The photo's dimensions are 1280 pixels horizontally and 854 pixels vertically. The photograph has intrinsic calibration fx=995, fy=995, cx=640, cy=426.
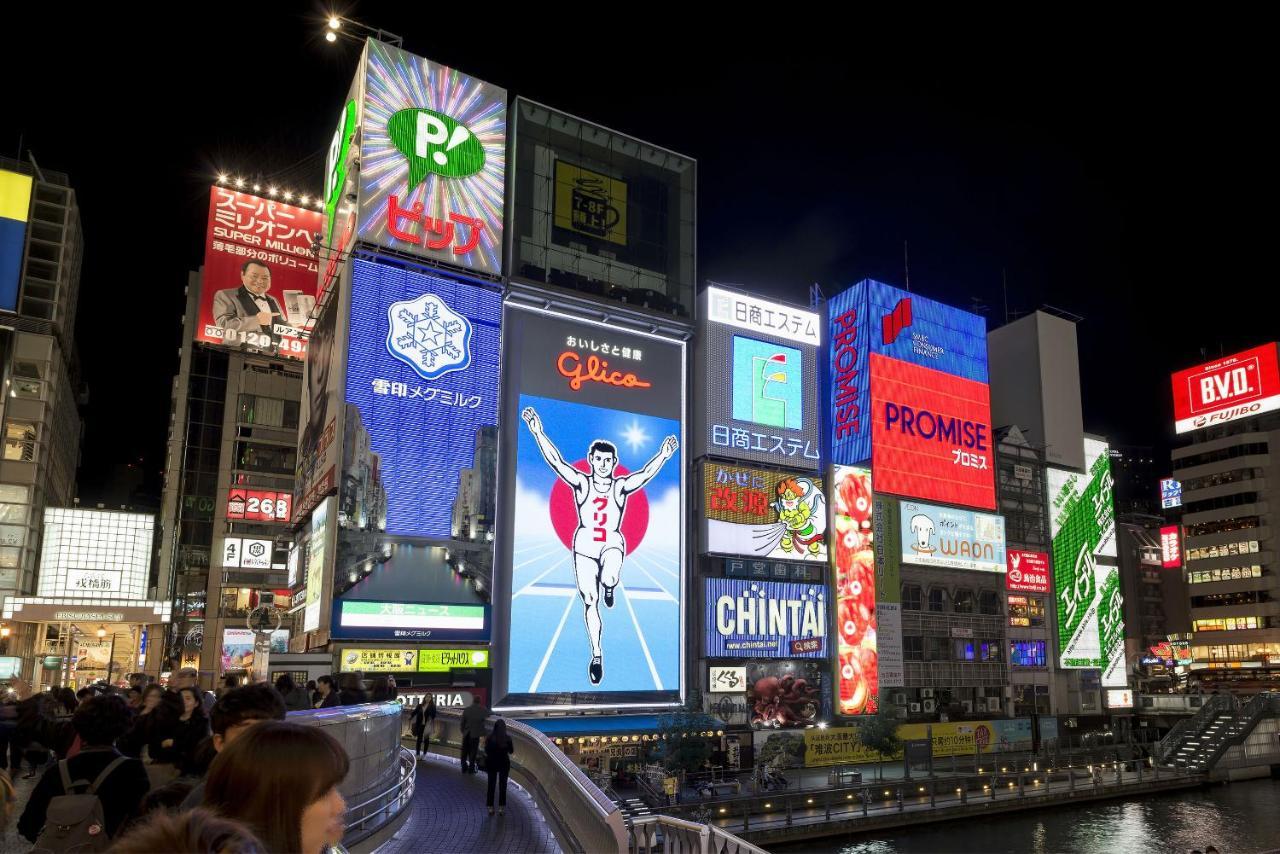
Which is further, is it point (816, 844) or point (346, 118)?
point (346, 118)

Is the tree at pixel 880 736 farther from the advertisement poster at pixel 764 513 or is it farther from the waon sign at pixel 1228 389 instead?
the waon sign at pixel 1228 389

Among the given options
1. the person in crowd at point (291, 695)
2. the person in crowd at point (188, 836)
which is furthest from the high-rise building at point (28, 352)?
the person in crowd at point (188, 836)

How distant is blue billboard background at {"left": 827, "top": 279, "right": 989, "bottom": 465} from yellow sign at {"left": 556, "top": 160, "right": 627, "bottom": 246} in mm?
16018

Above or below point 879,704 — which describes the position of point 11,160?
above

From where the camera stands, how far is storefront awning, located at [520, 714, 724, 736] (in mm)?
44938

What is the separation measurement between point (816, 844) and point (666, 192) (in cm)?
3596

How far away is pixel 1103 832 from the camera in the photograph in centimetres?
4112

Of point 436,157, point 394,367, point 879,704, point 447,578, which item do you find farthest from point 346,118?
point 879,704

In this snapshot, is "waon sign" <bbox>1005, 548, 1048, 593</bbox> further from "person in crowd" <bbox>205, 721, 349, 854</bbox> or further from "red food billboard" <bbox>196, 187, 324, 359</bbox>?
"person in crowd" <bbox>205, 721, 349, 854</bbox>

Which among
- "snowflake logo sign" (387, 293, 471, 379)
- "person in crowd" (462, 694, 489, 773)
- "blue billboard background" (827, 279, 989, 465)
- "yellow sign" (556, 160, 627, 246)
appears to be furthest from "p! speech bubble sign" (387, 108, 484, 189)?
"person in crowd" (462, 694, 489, 773)

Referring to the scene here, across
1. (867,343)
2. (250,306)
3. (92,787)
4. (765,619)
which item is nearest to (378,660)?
(765,619)

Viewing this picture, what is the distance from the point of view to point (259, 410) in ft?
236

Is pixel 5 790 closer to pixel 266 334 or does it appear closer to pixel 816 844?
pixel 816 844

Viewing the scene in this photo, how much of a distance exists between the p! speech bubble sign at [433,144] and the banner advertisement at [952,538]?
108 feet
